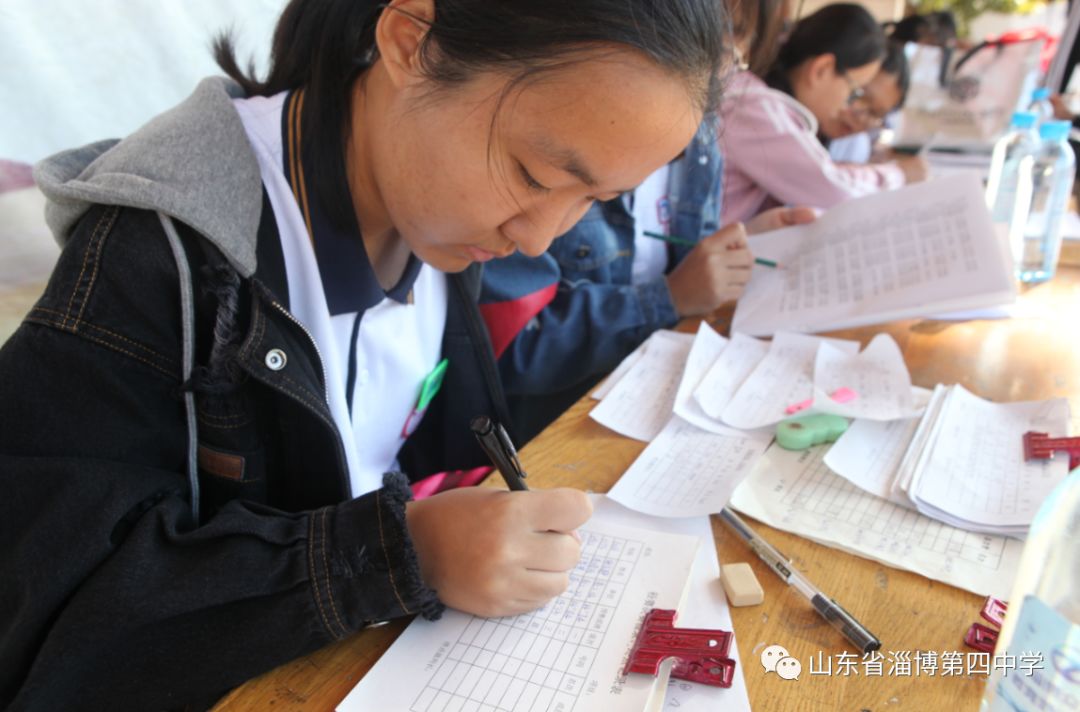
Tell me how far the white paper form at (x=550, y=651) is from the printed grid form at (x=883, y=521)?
0.15m

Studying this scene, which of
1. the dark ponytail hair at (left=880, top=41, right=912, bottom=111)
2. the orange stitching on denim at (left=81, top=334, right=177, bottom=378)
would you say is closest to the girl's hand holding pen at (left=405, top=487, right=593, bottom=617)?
the orange stitching on denim at (left=81, top=334, right=177, bottom=378)

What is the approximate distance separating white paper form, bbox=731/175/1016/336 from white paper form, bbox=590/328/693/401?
0.37 feet

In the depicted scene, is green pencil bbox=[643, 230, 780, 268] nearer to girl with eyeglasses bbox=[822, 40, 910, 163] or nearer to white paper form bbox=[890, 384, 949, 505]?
white paper form bbox=[890, 384, 949, 505]

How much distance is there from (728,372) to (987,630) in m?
0.44

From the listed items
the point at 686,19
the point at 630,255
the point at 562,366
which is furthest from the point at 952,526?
the point at 630,255

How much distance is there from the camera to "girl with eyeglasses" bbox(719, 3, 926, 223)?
1650 mm

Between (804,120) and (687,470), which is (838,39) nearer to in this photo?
(804,120)

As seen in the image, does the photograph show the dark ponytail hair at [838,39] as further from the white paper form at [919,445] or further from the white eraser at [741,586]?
the white eraser at [741,586]

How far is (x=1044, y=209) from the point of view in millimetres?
1351

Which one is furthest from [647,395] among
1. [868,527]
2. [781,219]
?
[781,219]

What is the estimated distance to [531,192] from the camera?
625 millimetres

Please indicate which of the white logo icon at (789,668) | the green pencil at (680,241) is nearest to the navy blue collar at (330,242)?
the white logo icon at (789,668)

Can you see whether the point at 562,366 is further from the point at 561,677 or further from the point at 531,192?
the point at 561,677

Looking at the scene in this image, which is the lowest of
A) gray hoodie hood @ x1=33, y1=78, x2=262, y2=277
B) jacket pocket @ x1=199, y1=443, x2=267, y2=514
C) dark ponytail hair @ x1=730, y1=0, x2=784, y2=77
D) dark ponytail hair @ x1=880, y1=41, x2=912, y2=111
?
jacket pocket @ x1=199, y1=443, x2=267, y2=514
